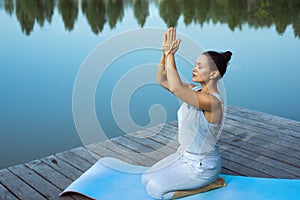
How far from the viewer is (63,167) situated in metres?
2.91

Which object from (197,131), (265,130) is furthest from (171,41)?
(265,130)

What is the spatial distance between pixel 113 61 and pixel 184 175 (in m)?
0.71

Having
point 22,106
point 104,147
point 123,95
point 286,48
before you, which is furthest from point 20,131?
point 286,48

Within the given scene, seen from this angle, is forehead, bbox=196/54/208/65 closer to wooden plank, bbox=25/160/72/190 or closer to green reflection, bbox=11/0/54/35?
wooden plank, bbox=25/160/72/190

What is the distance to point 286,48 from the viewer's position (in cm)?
874

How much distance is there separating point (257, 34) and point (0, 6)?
28.8 ft

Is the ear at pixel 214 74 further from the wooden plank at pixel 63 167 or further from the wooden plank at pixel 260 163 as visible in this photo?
the wooden plank at pixel 63 167

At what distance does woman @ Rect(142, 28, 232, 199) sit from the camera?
7.14 ft

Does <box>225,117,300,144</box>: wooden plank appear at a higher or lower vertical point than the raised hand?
lower

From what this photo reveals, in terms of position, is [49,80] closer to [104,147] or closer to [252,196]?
[104,147]

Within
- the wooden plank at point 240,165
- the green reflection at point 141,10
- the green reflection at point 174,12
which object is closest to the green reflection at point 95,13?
the green reflection at point 174,12

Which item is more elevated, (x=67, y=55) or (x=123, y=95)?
(x=123, y=95)

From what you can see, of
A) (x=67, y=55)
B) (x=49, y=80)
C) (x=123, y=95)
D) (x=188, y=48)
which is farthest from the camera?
(x=67, y=55)

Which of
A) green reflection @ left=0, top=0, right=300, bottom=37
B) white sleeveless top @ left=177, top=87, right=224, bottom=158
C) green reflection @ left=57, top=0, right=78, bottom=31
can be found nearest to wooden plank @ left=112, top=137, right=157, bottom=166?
white sleeveless top @ left=177, top=87, right=224, bottom=158
